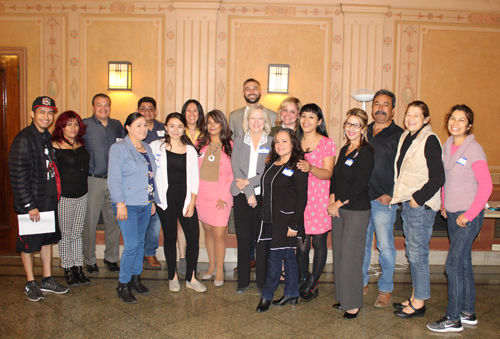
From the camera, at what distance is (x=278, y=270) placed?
317 centimetres

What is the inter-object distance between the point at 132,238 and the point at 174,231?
39cm

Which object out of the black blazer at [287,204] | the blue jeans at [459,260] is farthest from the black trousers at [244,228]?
the blue jeans at [459,260]

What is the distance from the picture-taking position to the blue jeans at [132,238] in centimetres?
332

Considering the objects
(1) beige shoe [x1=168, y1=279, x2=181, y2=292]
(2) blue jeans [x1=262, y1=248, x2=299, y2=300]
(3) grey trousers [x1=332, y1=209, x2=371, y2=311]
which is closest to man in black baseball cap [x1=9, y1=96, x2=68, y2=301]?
(1) beige shoe [x1=168, y1=279, x2=181, y2=292]

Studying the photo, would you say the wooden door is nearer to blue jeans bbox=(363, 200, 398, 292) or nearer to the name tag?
the name tag

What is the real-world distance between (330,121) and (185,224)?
8.87 ft

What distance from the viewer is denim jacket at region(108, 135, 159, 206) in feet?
10.5

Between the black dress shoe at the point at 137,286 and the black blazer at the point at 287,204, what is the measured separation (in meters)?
1.39

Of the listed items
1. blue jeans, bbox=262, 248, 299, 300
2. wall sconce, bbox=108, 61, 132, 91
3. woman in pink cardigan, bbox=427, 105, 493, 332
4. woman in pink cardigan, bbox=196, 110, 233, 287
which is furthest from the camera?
wall sconce, bbox=108, 61, 132, 91

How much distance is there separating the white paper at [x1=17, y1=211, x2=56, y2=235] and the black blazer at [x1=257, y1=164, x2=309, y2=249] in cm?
205

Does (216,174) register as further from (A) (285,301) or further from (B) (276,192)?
(A) (285,301)

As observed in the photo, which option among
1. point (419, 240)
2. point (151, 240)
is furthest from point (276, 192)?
point (151, 240)

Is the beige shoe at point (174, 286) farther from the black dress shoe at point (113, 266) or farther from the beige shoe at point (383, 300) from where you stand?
the beige shoe at point (383, 300)

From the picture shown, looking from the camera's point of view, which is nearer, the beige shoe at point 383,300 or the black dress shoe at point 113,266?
the beige shoe at point 383,300
